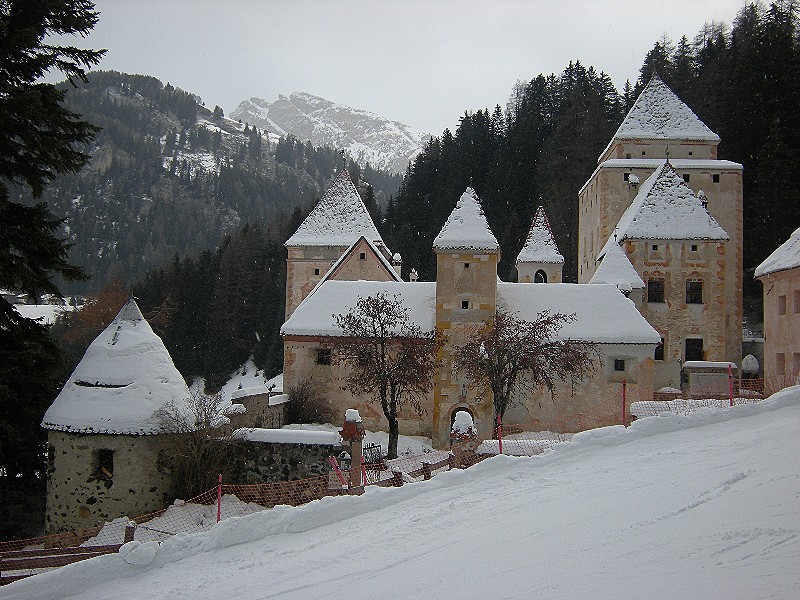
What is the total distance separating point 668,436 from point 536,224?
2765 centimetres

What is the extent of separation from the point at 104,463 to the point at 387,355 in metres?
10.1

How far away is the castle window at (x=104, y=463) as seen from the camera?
15.3 metres

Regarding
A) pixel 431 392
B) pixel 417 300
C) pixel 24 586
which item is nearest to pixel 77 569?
pixel 24 586

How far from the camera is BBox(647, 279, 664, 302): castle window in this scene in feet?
101

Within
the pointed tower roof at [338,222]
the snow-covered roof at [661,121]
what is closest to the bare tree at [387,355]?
the pointed tower roof at [338,222]

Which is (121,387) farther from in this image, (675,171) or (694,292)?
(675,171)

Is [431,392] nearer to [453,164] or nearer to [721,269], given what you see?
[721,269]

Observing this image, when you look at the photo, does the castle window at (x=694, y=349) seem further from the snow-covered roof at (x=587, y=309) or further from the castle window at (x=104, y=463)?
the castle window at (x=104, y=463)

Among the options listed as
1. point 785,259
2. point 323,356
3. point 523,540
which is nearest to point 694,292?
point 785,259

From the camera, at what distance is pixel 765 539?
6.74m

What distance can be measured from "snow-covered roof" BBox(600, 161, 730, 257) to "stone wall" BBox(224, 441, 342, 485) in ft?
65.8

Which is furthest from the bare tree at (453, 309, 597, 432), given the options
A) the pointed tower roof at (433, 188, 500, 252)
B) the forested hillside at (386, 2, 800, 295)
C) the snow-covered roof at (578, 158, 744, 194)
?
the forested hillside at (386, 2, 800, 295)

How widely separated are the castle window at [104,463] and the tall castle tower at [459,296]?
11474 mm

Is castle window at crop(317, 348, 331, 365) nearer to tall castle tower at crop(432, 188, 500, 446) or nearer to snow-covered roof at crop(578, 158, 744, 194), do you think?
tall castle tower at crop(432, 188, 500, 446)
